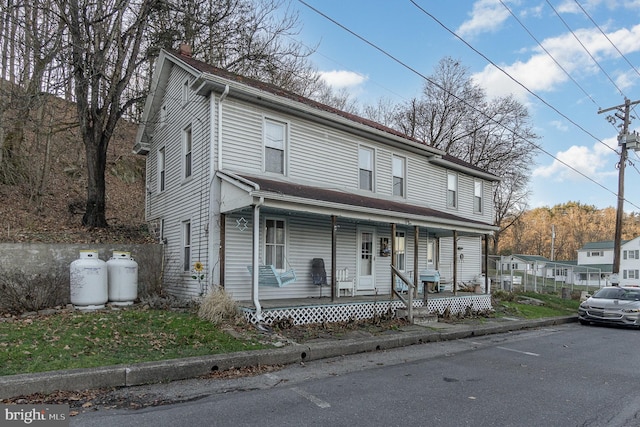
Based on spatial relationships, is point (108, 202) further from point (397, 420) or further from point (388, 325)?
point (397, 420)

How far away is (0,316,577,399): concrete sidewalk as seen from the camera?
505 centimetres

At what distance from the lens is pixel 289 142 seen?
11.8 metres

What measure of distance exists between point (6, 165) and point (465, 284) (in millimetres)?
18727

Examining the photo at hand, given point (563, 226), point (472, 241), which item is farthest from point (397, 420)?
point (563, 226)

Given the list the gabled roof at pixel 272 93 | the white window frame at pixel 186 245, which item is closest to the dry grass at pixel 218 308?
the white window frame at pixel 186 245

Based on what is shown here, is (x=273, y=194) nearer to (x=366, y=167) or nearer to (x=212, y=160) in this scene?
(x=212, y=160)

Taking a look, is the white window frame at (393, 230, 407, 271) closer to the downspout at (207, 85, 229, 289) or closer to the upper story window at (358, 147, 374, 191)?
the upper story window at (358, 147, 374, 191)

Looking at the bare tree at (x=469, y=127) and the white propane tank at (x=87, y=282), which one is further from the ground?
the bare tree at (x=469, y=127)

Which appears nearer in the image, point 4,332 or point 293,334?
point 4,332

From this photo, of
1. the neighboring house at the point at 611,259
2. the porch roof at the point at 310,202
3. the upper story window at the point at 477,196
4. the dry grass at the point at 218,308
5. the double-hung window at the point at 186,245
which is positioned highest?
the upper story window at the point at 477,196

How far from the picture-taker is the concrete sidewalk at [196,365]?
16.6 ft

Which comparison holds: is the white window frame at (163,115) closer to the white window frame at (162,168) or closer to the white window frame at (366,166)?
the white window frame at (162,168)

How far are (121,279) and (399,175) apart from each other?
9.63 meters

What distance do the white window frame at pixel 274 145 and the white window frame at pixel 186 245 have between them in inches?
107
